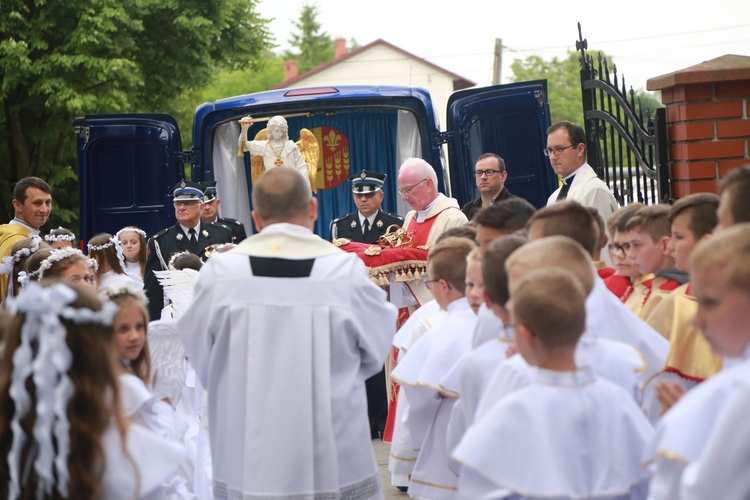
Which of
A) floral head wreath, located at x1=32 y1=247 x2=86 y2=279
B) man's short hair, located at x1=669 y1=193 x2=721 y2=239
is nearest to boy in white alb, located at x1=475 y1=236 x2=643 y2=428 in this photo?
man's short hair, located at x1=669 y1=193 x2=721 y2=239

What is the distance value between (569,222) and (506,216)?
0.56m

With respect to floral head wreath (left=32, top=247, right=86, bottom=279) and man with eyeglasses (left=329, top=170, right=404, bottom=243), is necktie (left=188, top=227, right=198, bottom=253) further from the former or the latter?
floral head wreath (left=32, top=247, right=86, bottom=279)

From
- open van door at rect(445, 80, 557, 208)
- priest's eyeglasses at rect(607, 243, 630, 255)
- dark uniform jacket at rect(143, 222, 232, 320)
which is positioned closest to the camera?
priest's eyeglasses at rect(607, 243, 630, 255)

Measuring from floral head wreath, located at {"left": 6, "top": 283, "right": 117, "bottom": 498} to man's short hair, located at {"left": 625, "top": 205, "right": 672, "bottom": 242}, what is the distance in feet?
8.42

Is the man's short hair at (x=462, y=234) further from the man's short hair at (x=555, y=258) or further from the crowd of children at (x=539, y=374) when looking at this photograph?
the man's short hair at (x=555, y=258)

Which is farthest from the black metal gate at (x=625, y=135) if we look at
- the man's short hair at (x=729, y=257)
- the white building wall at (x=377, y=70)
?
the white building wall at (x=377, y=70)

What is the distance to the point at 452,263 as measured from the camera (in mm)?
5160

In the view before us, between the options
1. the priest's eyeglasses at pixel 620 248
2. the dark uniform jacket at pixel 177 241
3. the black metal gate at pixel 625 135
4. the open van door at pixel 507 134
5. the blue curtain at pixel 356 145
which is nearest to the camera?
the priest's eyeglasses at pixel 620 248

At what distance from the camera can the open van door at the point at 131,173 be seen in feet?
40.2

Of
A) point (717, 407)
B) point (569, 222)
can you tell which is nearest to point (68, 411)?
point (717, 407)

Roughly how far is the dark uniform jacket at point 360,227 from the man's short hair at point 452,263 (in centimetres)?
400

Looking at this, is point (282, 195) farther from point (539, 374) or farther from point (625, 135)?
Answer: point (625, 135)

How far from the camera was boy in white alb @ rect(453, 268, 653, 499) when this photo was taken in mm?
3277

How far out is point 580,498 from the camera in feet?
10.8
